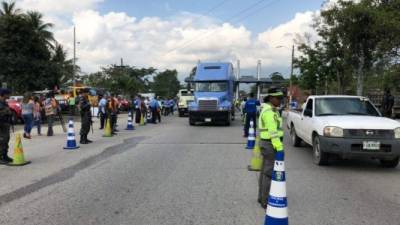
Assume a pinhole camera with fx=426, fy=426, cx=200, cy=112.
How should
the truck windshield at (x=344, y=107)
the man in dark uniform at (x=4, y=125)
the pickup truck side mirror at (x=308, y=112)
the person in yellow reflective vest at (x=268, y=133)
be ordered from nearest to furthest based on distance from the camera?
the person in yellow reflective vest at (x=268, y=133), the man in dark uniform at (x=4, y=125), the truck windshield at (x=344, y=107), the pickup truck side mirror at (x=308, y=112)

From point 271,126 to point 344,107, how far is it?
5304 millimetres

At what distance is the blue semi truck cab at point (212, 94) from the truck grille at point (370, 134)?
1356 centimetres

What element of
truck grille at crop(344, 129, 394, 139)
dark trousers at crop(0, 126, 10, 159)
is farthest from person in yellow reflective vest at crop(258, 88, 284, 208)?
dark trousers at crop(0, 126, 10, 159)

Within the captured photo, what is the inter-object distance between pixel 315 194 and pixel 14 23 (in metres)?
38.2

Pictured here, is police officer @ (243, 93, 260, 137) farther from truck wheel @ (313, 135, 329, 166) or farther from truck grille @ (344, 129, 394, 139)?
truck grille @ (344, 129, 394, 139)

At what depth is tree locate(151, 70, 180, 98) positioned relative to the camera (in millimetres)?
93250

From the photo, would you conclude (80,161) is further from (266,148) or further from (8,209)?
(266,148)

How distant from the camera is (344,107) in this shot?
10.6 m

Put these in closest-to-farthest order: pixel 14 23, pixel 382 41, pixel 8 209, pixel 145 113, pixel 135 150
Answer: pixel 8 209 < pixel 135 150 < pixel 382 41 < pixel 145 113 < pixel 14 23

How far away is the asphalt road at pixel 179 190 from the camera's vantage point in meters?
5.68

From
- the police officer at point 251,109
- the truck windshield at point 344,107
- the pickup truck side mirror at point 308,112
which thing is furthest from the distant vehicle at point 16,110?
the truck windshield at point 344,107

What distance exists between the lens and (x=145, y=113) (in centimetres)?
2572

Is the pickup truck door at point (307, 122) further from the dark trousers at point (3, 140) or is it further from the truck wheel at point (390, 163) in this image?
the dark trousers at point (3, 140)

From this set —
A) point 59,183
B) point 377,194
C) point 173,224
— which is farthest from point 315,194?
point 59,183
